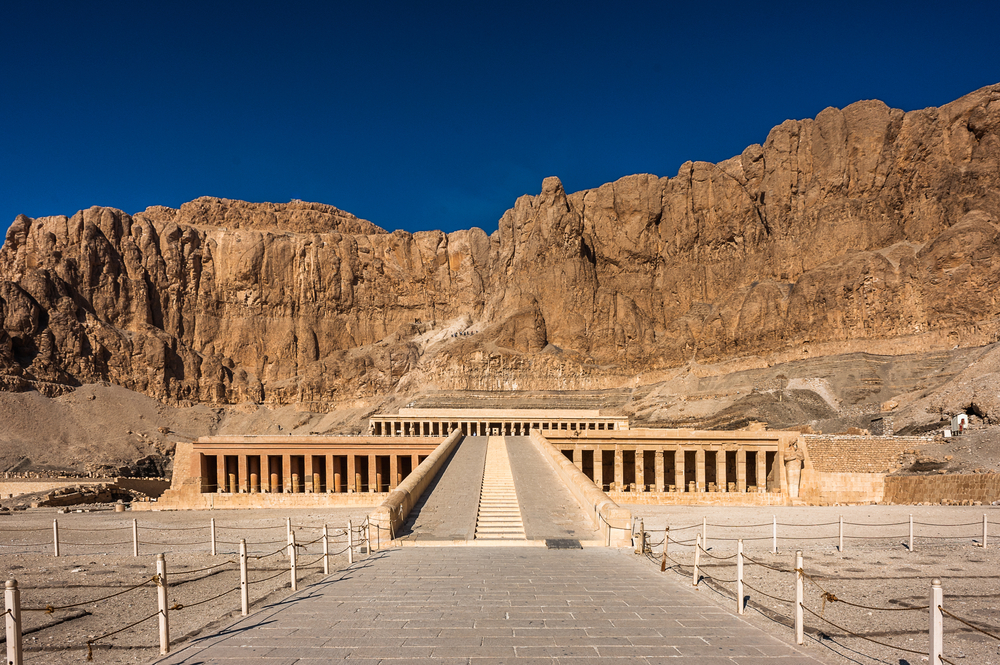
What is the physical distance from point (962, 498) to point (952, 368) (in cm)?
3612

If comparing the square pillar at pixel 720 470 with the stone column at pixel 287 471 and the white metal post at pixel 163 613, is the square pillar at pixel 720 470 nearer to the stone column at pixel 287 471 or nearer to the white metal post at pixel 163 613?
the stone column at pixel 287 471

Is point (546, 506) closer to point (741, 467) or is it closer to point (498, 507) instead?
point (498, 507)

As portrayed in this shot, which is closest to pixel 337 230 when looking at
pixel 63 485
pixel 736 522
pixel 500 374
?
pixel 500 374

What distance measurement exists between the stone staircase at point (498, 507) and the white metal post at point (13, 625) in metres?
9.71

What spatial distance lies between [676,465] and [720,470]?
2.47 m

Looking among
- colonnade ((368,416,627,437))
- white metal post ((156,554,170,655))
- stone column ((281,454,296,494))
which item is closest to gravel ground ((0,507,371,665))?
white metal post ((156,554,170,655))

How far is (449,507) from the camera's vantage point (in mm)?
17406

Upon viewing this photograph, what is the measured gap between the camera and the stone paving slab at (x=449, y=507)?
1463cm

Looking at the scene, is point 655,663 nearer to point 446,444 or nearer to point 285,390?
point 446,444

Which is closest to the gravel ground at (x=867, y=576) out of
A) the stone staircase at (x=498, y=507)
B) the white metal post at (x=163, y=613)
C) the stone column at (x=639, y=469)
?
the stone staircase at (x=498, y=507)

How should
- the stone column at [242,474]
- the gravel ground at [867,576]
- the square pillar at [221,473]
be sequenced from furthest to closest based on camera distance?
the stone column at [242,474] → the square pillar at [221,473] → the gravel ground at [867,576]

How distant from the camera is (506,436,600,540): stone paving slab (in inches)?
584

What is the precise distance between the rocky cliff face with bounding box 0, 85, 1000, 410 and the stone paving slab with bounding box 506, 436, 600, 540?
2320 inches

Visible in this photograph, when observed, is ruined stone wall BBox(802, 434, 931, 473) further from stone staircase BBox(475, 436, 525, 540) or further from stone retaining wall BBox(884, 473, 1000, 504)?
stone staircase BBox(475, 436, 525, 540)
